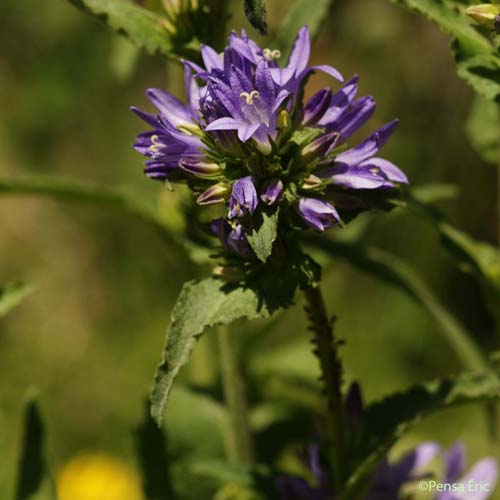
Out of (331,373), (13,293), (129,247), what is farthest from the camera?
(129,247)

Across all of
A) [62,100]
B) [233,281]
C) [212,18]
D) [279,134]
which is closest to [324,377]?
[233,281]

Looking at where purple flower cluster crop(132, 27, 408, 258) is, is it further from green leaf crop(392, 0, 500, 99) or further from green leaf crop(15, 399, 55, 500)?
green leaf crop(15, 399, 55, 500)

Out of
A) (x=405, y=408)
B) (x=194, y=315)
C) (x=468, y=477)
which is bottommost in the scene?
(x=468, y=477)

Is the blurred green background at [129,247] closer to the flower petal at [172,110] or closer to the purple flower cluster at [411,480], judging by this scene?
the purple flower cluster at [411,480]

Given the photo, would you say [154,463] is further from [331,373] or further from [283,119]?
[283,119]

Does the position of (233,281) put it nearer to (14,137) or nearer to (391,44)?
(391,44)

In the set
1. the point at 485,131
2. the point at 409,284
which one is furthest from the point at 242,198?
the point at 485,131

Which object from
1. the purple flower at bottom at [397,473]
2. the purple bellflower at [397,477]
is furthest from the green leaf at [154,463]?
the purple flower at bottom at [397,473]
